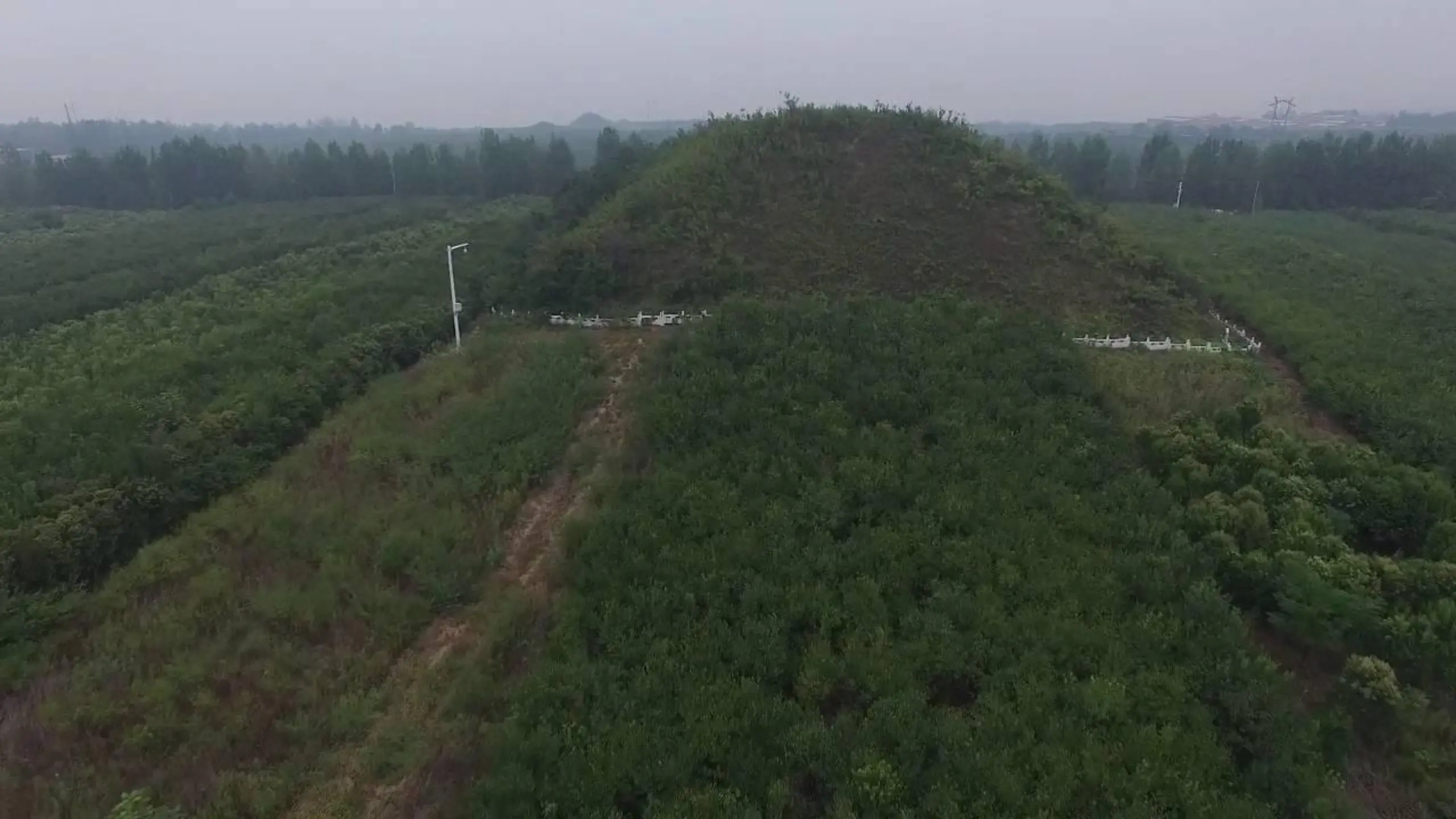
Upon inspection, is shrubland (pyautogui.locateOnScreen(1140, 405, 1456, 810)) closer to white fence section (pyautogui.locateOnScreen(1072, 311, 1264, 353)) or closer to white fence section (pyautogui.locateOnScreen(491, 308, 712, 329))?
white fence section (pyautogui.locateOnScreen(1072, 311, 1264, 353))

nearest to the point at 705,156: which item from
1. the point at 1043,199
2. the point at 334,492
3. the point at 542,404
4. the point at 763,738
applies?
the point at 1043,199

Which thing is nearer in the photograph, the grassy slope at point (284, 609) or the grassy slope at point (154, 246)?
the grassy slope at point (284, 609)

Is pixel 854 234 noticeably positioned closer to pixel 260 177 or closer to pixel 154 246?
pixel 154 246

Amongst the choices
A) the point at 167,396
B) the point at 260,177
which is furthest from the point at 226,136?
the point at 167,396

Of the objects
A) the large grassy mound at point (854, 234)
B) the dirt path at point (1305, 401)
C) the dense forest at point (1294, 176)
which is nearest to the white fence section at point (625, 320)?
the large grassy mound at point (854, 234)

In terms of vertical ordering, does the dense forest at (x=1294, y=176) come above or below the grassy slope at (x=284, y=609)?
above

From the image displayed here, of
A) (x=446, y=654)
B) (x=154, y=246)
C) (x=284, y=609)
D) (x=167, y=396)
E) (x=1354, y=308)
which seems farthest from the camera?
(x=154, y=246)

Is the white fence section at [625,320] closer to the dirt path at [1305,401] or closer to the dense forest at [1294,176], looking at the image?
the dirt path at [1305,401]
